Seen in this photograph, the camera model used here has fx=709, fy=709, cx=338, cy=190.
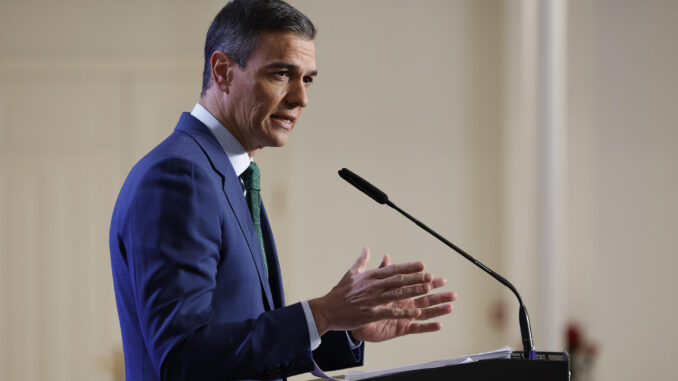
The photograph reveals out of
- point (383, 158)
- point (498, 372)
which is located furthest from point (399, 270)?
point (383, 158)

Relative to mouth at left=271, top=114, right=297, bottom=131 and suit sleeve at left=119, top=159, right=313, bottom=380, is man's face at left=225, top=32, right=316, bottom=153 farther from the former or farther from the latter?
suit sleeve at left=119, top=159, right=313, bottom=380

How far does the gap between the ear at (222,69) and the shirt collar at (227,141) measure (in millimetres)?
69

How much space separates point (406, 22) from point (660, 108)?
148cm

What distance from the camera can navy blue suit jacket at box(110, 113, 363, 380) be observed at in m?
1.14

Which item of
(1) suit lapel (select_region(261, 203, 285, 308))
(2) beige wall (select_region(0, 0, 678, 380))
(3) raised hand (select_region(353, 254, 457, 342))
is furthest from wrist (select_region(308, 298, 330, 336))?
(2) beige wall (select_region(0, 0, 678, 380))

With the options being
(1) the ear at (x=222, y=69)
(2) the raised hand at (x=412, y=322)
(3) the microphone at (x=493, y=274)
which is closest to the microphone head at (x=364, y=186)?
(3) the microphone at (x=493, y=274)

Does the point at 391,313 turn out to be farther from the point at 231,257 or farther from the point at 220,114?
the point at 220,114

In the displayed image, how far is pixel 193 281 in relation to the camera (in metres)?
1.17

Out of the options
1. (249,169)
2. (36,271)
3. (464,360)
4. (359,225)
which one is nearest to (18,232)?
(36,271)

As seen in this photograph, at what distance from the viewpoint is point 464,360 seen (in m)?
1.17

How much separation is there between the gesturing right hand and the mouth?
47 cm

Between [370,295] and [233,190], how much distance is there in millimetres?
386

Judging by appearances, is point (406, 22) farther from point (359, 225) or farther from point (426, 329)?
point (426, 329)

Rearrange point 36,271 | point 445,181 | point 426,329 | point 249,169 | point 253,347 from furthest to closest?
point 445,181, point 36,271, point 249,169, point 426,329, point 253,347
